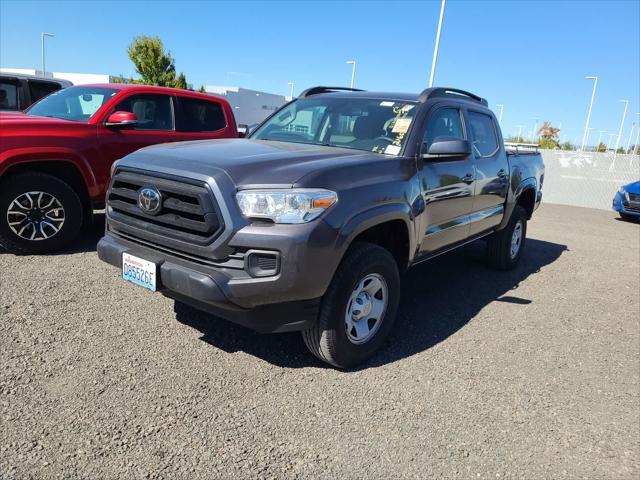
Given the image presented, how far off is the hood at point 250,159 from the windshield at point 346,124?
235mm

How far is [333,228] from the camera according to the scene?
2.76 m

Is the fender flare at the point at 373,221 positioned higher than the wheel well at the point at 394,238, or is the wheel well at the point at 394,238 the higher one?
the fender flare at the point at 373,221

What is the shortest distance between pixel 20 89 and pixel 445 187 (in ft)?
25.9

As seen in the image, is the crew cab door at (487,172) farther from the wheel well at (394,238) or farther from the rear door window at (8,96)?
the rear door window at (8,96)

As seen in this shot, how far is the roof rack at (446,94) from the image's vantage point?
4.05 meters

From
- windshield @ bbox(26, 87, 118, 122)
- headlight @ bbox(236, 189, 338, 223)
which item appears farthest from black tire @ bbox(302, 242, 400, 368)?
windshield @ bbox(26, 87, 118, 122)

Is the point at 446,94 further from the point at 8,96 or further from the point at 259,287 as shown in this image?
the point at 8,96

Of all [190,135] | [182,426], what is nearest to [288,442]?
[182,426]

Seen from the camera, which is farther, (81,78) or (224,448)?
(81,78)

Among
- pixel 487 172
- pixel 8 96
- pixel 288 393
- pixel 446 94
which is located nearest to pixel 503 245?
pixel 487 172

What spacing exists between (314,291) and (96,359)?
60.3 inches

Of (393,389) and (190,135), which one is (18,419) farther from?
(190,135)

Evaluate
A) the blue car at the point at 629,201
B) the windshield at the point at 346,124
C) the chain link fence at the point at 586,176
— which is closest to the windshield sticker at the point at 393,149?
the windshield at the point at 346,124

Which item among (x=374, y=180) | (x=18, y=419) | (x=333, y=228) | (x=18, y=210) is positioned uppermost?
(x=374, y=180)
